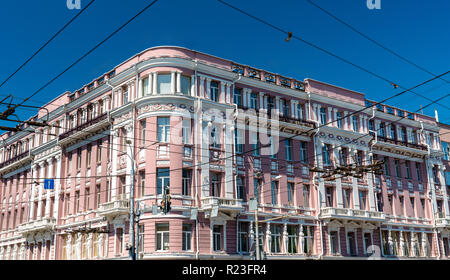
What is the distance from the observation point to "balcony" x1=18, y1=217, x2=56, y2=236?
130 ft

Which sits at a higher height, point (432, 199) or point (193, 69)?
point (193, 69)

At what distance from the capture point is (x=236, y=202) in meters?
32.4

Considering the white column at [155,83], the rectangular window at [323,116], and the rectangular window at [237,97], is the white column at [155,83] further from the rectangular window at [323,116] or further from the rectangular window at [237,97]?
the rectangular window at [323,116]

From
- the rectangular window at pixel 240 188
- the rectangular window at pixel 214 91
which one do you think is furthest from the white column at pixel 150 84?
the rectangular window at pixel 240 188

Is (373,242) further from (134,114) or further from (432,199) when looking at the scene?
Result: (134,114)

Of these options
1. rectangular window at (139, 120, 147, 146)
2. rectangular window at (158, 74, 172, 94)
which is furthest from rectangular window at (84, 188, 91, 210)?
rectangular window at (158, 74, 172, 94)

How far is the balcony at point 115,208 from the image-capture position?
105ft

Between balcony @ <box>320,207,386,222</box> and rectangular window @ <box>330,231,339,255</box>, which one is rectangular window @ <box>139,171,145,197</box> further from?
rectangular window @ <box>330,231,339,255</box>

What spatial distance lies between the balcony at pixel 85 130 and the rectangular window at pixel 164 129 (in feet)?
18.9

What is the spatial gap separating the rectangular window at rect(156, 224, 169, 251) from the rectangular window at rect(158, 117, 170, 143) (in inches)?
235
